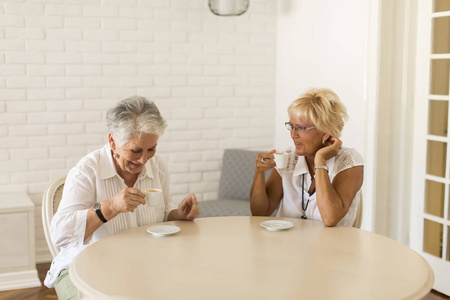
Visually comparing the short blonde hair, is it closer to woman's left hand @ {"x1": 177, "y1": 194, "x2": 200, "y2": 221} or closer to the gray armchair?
woman's left hand @ {"x1": 177, "y1": 194, "x2": 200, "y2": 221}

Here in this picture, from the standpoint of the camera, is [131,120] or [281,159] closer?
[131,120]

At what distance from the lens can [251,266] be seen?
6.14ft

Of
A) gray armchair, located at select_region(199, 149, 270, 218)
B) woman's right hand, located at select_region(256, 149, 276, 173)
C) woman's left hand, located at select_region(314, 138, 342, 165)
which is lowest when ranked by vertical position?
gray armchair, located at select_region(199, 149, 270, 218)

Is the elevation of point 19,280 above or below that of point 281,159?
below

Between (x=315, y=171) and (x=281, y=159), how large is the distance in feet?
0.51

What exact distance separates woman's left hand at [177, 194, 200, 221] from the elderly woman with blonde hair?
351mm

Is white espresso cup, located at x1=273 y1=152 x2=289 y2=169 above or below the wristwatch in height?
above

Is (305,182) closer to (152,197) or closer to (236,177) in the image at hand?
→ (152,197)

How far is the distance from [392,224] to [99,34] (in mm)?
2521

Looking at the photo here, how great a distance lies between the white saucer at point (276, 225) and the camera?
2.29m

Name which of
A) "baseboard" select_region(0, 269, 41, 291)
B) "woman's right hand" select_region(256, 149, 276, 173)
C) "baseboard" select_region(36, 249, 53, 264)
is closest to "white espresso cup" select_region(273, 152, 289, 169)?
"woman's right hand" select_region(256, 149, 276, 173)

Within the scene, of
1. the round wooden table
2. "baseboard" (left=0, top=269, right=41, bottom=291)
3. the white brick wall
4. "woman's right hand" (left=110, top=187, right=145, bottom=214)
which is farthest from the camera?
the white brick wall

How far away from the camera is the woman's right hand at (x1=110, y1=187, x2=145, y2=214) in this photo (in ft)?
6.97

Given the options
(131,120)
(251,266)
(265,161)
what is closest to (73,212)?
(131,120)
